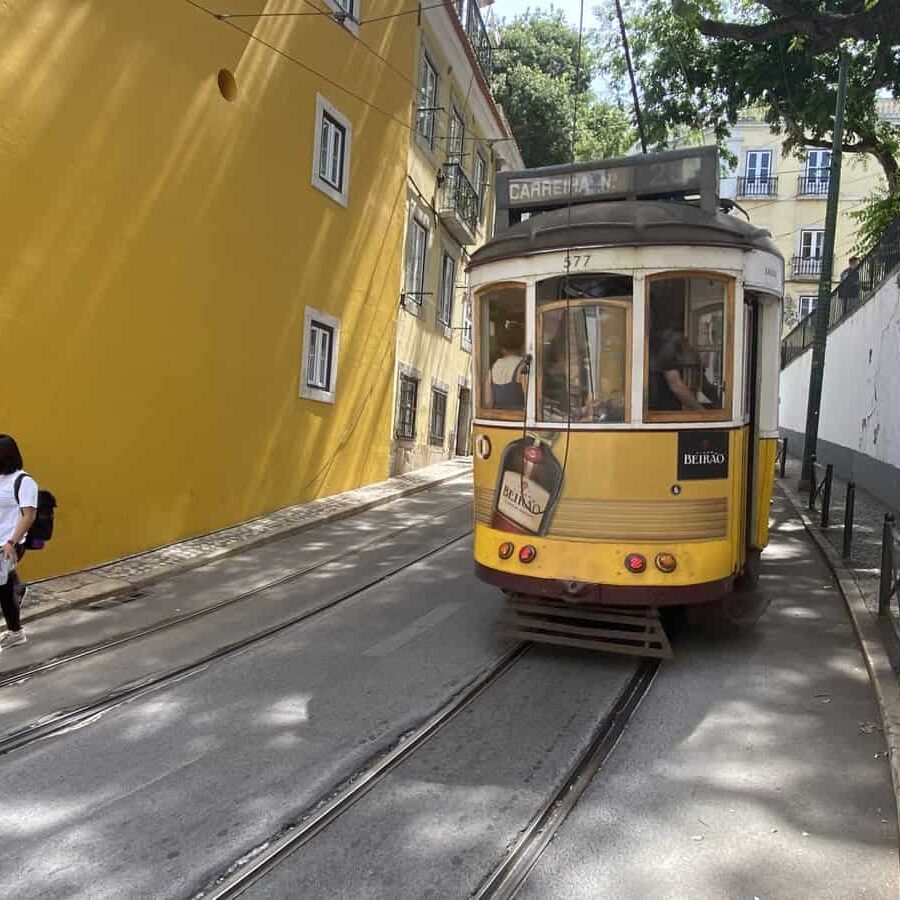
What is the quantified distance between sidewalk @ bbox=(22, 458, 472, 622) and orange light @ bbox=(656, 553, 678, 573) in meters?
5.02

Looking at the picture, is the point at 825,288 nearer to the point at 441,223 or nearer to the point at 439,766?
the point at 441,223

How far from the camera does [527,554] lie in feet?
18.9

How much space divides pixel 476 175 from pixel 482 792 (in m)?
19.9

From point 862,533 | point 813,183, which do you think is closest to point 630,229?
point 862,533

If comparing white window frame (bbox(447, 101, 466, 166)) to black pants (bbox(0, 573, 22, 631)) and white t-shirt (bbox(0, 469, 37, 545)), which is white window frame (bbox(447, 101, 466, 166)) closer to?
white t-shirt (bbox(0, 469, 37, 545))

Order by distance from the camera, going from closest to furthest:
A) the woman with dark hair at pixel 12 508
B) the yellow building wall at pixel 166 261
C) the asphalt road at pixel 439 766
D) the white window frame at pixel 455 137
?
the asphalt road at pixel 439 766 → the woman with dark hair at pixel 12 508 → the yellow building wall at pixel 166 261 → the white window frame at pixel 455 137

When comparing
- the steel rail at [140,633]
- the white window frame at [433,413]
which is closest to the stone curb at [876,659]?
the steel rail at [140,633]

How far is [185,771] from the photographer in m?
4.08

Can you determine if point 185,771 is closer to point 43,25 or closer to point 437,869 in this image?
point 437,869

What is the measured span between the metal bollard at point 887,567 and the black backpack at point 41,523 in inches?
240

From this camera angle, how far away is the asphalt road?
3234 mm

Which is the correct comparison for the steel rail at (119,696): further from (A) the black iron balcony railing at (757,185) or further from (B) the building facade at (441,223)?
(A) the black iron balcony railing at (757,185)

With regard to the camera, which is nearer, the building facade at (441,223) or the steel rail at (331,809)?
the steel rail at (331,809)

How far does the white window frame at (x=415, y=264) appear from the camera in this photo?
16.5 meters
